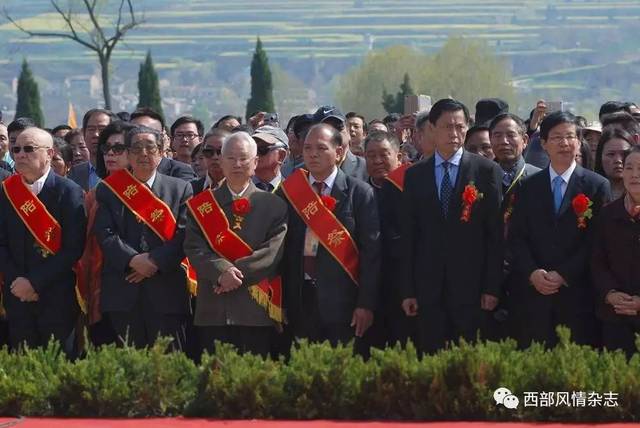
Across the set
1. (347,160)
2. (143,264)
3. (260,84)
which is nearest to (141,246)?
(143,264)

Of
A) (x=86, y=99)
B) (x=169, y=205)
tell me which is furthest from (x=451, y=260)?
(x=86, y=99)

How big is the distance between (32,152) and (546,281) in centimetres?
287

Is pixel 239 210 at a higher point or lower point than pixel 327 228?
higher

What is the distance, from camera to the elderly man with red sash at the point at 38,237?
816cm

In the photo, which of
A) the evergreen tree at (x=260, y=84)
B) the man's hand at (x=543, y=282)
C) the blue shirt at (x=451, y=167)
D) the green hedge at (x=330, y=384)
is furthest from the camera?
the evergreen tree at (x=260, y=84)

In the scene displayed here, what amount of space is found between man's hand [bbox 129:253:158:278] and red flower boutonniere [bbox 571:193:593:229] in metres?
2.25

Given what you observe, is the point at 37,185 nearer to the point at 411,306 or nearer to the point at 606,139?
the point at 411,306

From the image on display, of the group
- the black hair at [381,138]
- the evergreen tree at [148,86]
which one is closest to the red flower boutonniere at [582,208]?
the black hair at [381,138]

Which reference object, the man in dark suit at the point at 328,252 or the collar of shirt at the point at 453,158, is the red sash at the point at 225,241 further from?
the collar of shirt at the point at 453,158

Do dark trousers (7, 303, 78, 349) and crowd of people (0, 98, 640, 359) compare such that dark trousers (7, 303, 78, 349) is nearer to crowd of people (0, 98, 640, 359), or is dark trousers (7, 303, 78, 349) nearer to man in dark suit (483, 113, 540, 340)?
crowd of people (0, 98, 640, 359)

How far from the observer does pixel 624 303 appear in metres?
7.43

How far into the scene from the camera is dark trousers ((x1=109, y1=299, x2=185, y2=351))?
8062 mm

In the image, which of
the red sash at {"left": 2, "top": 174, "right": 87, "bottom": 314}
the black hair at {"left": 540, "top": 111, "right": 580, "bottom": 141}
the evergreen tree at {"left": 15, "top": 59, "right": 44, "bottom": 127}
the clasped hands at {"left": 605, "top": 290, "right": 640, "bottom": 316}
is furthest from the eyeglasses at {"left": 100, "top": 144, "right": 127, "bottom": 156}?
the evergreen tree at {"left": 15, "top": 59, "right": 44, "bottom": 127}

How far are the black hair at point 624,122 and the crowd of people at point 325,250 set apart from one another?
37.7 inches
